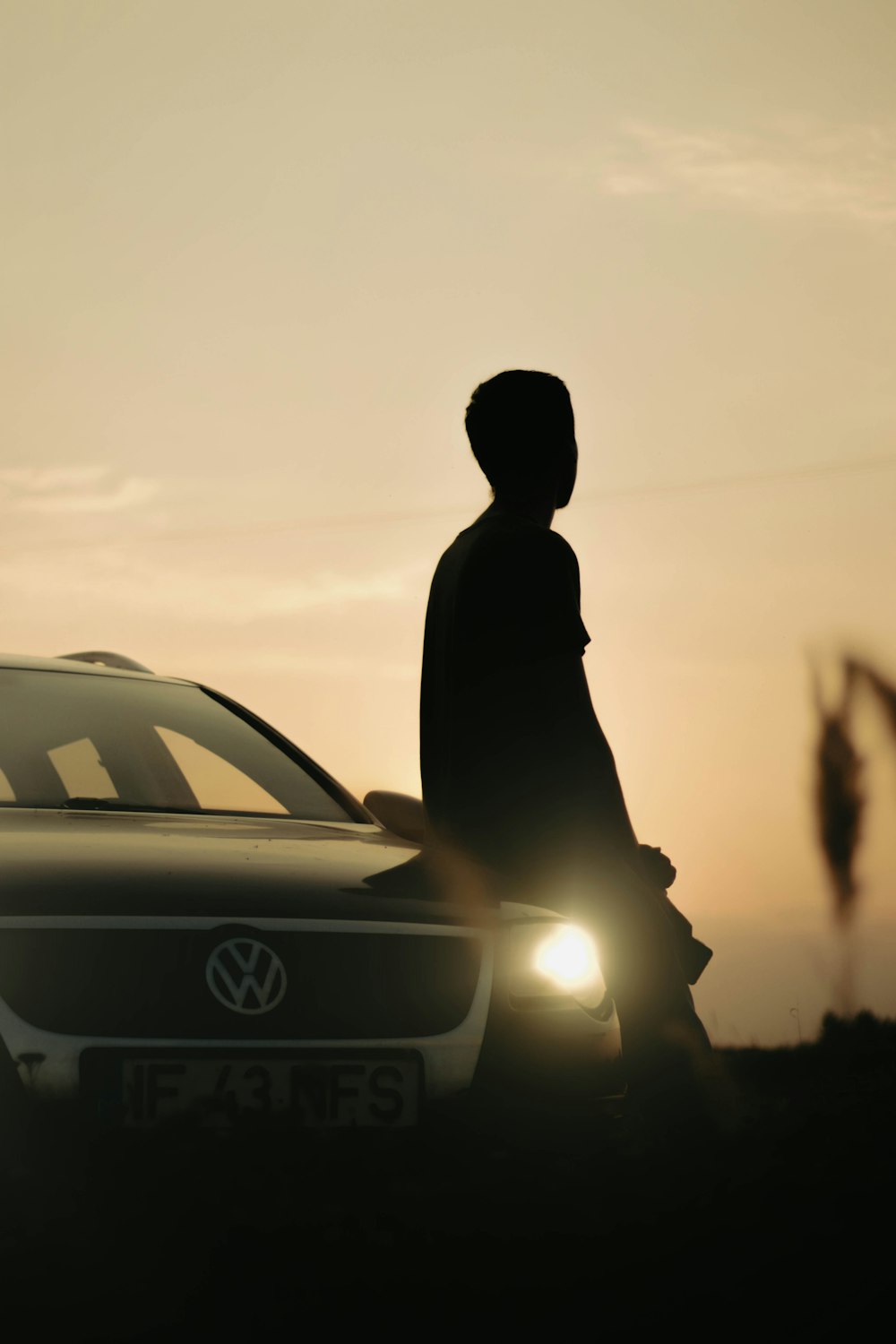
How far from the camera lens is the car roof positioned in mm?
5215

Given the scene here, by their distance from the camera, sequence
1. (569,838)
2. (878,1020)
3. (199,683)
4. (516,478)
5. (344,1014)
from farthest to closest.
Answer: (878,1020), (199,683), (516,478), (569,838), (344,1014)

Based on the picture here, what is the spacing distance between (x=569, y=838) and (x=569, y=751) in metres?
0.18

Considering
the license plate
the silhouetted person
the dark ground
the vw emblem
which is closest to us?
the dark ground

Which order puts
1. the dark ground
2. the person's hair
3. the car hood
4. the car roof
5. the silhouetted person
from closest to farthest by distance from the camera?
1. the dark ground
2. the car hood
3. the silhouetted person
4. the person's hair
5. the car roof

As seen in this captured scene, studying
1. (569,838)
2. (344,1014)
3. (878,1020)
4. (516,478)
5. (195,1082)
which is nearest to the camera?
(195,1082)

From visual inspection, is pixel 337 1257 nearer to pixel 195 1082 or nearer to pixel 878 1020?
pixel 195 1082

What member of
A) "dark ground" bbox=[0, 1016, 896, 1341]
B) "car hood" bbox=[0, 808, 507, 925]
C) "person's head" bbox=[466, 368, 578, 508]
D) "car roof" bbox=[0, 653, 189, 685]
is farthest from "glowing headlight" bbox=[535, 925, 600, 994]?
"car roof" bbox=[0, 653, 189, 685]

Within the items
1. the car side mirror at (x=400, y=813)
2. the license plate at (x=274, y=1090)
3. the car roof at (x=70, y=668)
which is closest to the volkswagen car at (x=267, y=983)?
the license plate at (x=274, y=1090)

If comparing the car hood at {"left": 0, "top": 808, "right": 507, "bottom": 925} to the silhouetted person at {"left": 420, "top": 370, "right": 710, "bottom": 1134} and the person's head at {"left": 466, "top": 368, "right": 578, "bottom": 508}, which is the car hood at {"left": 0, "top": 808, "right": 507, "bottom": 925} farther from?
the person's head at {"left": 466, "top": 368, "right": 578, "bottom": 508}

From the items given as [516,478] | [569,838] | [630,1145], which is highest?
[516,478]

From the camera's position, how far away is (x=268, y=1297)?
2.72 m

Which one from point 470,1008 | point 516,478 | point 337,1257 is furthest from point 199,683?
point 337,1257

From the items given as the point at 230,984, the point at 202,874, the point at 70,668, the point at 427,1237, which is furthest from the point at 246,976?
the point at 70,668

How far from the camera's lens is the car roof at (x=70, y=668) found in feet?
17.1
